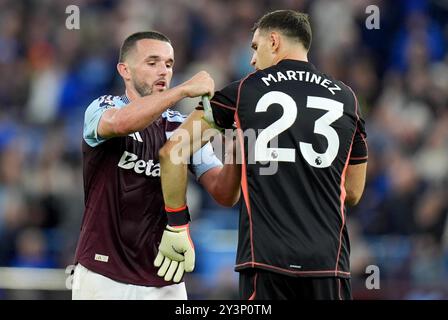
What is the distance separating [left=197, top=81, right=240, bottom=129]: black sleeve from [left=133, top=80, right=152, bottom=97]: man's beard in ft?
3.12

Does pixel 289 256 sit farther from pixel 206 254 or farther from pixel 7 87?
pixel 7 87

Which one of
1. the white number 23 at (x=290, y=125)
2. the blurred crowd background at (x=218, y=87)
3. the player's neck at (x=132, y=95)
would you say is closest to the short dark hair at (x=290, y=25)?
the white number 23 at (x=290, y=125)

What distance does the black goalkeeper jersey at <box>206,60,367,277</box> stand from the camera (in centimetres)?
541

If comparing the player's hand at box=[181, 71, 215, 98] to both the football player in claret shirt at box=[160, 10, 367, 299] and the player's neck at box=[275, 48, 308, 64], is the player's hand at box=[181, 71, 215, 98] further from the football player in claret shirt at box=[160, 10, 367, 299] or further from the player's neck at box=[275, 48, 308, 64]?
the player's neck at box=[275, 48, 308, 64]

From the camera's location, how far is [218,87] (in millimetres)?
12023

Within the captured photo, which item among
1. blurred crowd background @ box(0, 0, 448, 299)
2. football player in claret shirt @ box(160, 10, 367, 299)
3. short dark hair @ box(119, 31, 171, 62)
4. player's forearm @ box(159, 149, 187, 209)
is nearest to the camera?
football player in claret shirt @ box(160, 10, 367, 299)

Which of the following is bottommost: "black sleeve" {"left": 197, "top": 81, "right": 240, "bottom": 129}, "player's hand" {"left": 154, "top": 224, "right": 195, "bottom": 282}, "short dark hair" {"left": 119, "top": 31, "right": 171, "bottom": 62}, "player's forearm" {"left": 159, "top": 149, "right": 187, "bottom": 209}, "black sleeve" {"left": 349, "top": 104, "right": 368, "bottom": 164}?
"player's hand" {"left": 154, "top": 224, "right": 195, "bottom": 282}

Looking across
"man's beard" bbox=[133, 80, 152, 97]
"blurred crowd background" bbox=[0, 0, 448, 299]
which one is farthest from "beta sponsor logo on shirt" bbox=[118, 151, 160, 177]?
"blurred crowd background" bbox=[0, 0, 448, 299]

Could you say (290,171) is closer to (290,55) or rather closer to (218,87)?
(290,55)

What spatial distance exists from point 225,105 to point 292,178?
58 cm

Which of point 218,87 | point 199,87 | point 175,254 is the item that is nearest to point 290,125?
point 199,87

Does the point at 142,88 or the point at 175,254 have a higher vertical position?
the point at 142,88

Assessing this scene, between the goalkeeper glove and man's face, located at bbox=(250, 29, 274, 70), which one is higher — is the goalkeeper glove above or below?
below

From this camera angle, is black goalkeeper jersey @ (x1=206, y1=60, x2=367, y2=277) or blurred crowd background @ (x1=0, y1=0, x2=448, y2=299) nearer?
black goalkeeper jersey @ (x1=206, y1=60, x2=367, y2=277)
